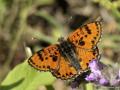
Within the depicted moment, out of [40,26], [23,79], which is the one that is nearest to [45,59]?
[23,79]

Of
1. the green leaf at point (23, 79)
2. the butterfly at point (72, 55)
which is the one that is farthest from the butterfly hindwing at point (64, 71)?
the green leaf at point (23, 79)

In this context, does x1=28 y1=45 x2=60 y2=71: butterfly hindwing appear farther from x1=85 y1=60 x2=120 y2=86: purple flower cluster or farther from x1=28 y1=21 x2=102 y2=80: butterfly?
x1=85 y1=60 x2=120 y2=86: purple flower cluster

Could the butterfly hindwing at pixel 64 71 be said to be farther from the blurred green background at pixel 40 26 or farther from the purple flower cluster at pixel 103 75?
the blurred green background at pixel 40 26

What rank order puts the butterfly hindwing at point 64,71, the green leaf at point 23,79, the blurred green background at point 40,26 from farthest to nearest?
the blurred green background at point 40,26
the green leaf at point 23,79
the butterfly hindwing at point 64,71

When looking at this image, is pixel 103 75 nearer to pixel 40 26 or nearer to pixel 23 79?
pixel 23 79

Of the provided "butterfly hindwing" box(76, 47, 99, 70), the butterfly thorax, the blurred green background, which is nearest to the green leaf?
the butterfly thorax

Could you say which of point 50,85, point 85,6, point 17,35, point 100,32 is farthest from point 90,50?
point 85,6
